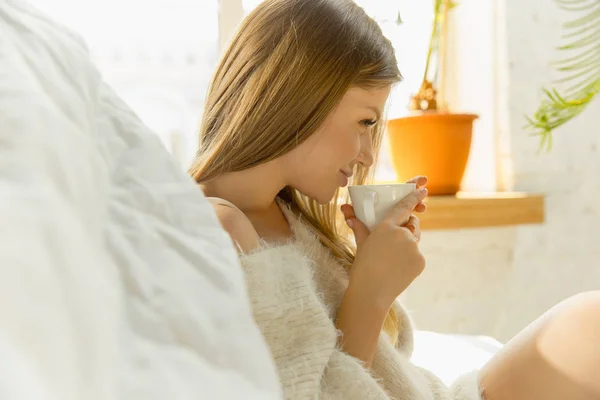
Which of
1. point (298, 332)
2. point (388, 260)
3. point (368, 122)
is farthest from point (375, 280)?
point (368, 122)

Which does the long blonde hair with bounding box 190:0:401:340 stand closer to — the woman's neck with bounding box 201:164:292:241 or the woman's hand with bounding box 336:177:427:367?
the woman's neck with bounding box 201:164:292:241

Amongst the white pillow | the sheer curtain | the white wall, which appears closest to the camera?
the white pillow

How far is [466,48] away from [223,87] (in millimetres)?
1364

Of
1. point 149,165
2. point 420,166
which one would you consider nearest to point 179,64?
point 420,166

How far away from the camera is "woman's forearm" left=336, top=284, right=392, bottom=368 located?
82 centimetres

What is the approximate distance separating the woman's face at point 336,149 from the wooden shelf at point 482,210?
796mm

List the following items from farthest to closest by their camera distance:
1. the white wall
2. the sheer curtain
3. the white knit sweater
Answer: the white wall < the sheer curtain < the white knit sweater

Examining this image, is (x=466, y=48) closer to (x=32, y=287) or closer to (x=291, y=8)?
(x=291, y=8)

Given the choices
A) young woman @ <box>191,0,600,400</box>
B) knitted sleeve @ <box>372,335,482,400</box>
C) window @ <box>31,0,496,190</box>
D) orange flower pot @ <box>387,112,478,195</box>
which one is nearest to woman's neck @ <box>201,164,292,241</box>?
young woman @ <box>191,0,600,400</box>

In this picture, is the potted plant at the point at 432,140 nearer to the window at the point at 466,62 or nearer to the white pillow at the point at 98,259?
the window at the point at 466,62

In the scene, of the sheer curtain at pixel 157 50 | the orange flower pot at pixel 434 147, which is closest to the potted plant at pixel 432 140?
the orange flower pot at pixel 434 147

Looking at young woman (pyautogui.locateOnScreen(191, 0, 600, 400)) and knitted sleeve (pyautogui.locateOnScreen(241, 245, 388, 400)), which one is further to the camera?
young woman (pyautogui.locateOnScreen(191, 0, 600, 400))

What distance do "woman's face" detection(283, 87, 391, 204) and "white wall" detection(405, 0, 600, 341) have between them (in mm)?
1067

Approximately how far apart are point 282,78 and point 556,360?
511mm
